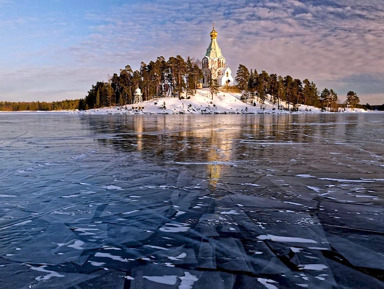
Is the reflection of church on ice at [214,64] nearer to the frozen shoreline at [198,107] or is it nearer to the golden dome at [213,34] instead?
the golden dome at [213,34]

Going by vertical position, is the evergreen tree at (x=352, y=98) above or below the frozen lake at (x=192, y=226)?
above

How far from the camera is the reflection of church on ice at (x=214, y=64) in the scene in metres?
122

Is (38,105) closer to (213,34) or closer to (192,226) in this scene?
(213,34)

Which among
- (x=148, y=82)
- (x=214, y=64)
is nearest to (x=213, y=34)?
(x=214, y=64)

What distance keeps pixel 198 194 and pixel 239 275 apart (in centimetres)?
312

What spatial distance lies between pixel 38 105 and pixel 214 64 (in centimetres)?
11894

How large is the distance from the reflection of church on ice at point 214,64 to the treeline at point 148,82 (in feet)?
49.0

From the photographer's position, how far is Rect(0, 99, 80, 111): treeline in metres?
149

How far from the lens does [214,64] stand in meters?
123

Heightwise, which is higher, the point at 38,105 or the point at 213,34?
the point at 213,34

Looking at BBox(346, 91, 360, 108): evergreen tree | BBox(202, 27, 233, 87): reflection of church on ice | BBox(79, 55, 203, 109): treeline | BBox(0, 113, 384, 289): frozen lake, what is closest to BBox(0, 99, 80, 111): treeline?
BBox(79, 55, 203, 109): treeline

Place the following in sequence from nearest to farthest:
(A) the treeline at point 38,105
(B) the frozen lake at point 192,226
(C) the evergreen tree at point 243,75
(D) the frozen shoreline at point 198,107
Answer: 1. (B) the frozen lake at point 192,226
2. (D) the frozen shoreline at point 198,107
3. (C) the evergreen tree at point 243,75
4. (A) the treeline at point 38,105

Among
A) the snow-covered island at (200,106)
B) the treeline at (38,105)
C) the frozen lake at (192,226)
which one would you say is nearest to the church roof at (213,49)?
the snow-covered island at (200,106)

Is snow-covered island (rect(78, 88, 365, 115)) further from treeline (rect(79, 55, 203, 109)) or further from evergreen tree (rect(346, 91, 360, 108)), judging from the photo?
evergreen tree (rect(346, 91, 360, 108))
